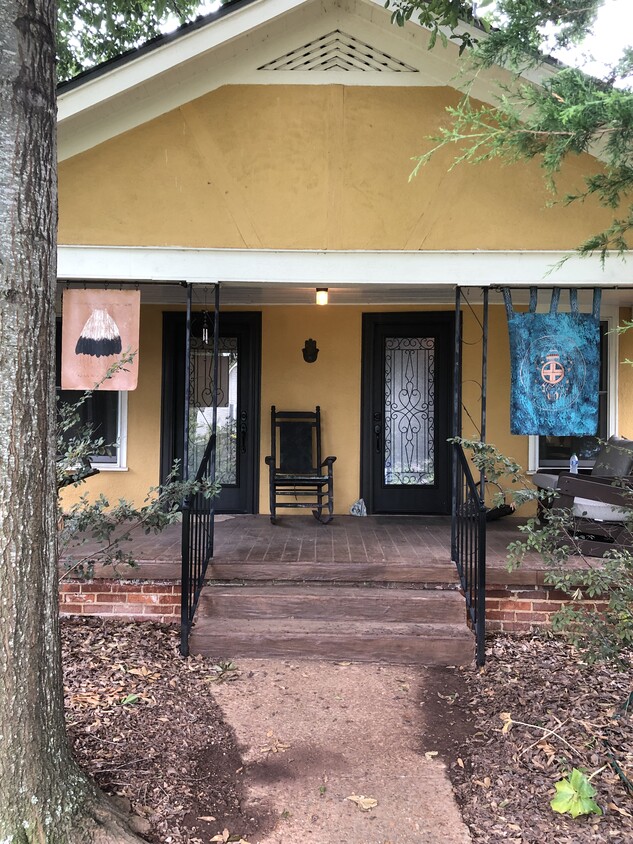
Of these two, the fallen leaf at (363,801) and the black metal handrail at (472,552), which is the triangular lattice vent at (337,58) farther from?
the fallen leaf at (363,801)

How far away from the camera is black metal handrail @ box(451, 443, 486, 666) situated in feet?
12.1

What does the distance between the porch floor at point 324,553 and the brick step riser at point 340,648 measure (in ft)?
1.47

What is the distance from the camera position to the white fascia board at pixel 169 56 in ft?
13.5

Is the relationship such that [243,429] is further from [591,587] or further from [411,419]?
[591,587]

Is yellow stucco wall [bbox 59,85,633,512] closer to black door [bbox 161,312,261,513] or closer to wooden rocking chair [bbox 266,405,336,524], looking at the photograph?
black door [bbox 161,312,261,513]

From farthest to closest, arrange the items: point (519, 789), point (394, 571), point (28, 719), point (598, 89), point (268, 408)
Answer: point (268, 408)
point (394, 571)
point (598, 89)
point (519, 789)
point (28, 719)

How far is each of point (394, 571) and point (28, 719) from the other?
2630 millimetres

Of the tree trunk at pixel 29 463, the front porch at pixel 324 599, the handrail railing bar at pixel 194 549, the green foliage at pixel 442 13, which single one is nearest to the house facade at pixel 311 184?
the green foliage at pixel 442 13

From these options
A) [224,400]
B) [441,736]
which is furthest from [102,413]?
[441,736]

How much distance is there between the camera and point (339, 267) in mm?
4438

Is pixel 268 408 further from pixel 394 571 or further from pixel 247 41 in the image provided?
pixel 247 41

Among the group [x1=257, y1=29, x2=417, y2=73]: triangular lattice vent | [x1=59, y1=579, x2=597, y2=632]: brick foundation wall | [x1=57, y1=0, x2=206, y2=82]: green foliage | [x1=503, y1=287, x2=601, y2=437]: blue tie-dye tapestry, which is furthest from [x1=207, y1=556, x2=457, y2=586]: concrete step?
[x1=57, y1=0, x2=206, y2=82]: green foliage

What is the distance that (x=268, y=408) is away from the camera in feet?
20.2

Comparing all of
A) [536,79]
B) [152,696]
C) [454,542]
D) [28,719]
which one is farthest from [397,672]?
[536,79]
